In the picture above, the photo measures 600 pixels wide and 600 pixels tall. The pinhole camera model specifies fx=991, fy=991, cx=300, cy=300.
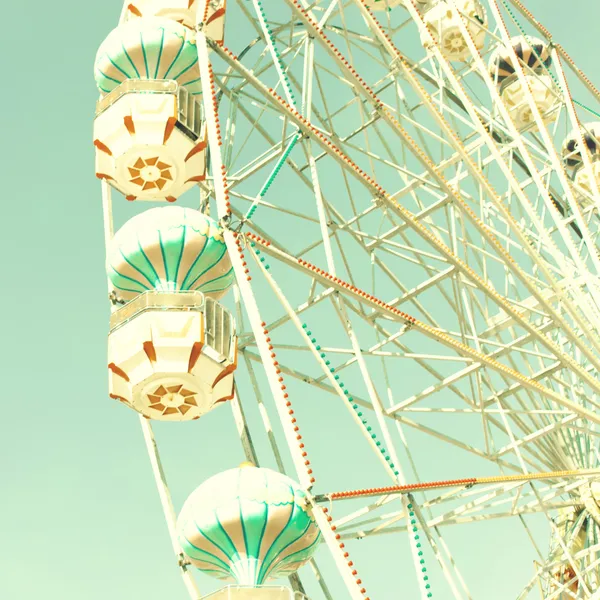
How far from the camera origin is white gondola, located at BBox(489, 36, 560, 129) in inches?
751

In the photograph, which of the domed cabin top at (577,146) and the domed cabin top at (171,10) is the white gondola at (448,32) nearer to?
the domed cabin top at (577,146)

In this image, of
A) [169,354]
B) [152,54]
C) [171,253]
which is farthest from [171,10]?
[169,354]

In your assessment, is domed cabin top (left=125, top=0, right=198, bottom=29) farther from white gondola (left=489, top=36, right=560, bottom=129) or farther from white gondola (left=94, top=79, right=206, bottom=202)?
white gondola (left=489, top=36, right=560, bottom=129)

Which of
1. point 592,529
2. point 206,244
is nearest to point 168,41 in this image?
point 206,244

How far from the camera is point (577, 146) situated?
21.6 metres

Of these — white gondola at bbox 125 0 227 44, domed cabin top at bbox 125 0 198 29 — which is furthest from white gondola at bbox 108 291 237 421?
domed cabin top at bbox 125 0 198 29

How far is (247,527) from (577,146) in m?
15.5

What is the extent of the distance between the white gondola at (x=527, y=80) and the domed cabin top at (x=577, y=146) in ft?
5.01

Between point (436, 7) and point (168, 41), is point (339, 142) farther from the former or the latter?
point (436, 7)

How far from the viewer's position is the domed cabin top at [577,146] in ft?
70.7

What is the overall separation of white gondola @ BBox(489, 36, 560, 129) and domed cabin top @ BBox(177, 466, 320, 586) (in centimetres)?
1181

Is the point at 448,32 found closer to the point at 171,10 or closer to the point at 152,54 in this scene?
the point at 171,10

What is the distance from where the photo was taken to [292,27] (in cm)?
1520

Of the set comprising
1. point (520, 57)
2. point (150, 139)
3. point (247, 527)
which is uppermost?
point (520, 57)
